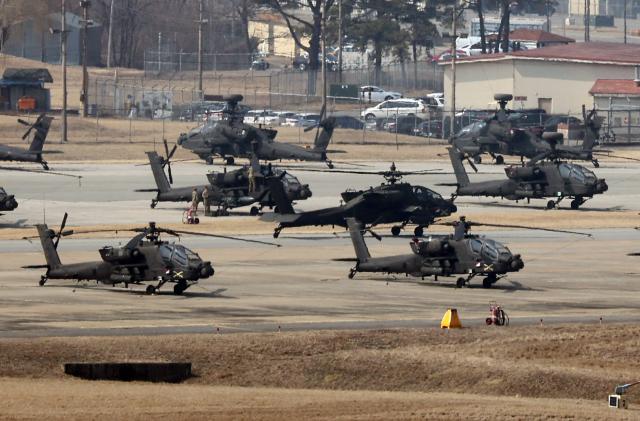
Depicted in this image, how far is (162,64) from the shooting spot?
14612 centimetres

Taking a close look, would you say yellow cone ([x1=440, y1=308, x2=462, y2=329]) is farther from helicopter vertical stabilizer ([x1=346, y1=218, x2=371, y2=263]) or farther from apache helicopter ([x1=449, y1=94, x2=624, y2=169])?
apache helicopter ([x1=449, y1=94, x2=624, y2=169])

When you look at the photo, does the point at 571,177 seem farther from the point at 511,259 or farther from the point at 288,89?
the point at 288,89

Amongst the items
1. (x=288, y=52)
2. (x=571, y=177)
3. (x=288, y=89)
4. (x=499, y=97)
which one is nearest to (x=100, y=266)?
(x=571, y=177)

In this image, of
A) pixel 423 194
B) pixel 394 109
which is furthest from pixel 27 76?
pixel 423 194

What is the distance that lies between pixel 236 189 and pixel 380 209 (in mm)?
10091

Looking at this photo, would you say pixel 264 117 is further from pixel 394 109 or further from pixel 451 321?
pixel 451 321

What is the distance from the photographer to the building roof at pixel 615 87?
104 m

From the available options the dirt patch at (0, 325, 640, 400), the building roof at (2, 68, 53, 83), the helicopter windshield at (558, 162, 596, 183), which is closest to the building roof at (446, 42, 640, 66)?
the building roof at (2, 68, 53, 83)

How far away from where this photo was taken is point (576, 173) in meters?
63.7

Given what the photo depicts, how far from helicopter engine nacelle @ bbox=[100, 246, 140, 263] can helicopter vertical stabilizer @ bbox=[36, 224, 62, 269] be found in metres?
1.65

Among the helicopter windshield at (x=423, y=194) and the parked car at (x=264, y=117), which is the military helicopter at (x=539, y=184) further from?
the parked car at (x=264, y=117)

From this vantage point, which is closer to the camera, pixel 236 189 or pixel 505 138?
pixel 236 189

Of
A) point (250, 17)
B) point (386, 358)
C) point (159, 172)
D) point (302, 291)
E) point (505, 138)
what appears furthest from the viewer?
point (250, 17)

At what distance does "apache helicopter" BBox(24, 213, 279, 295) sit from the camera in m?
39.4
